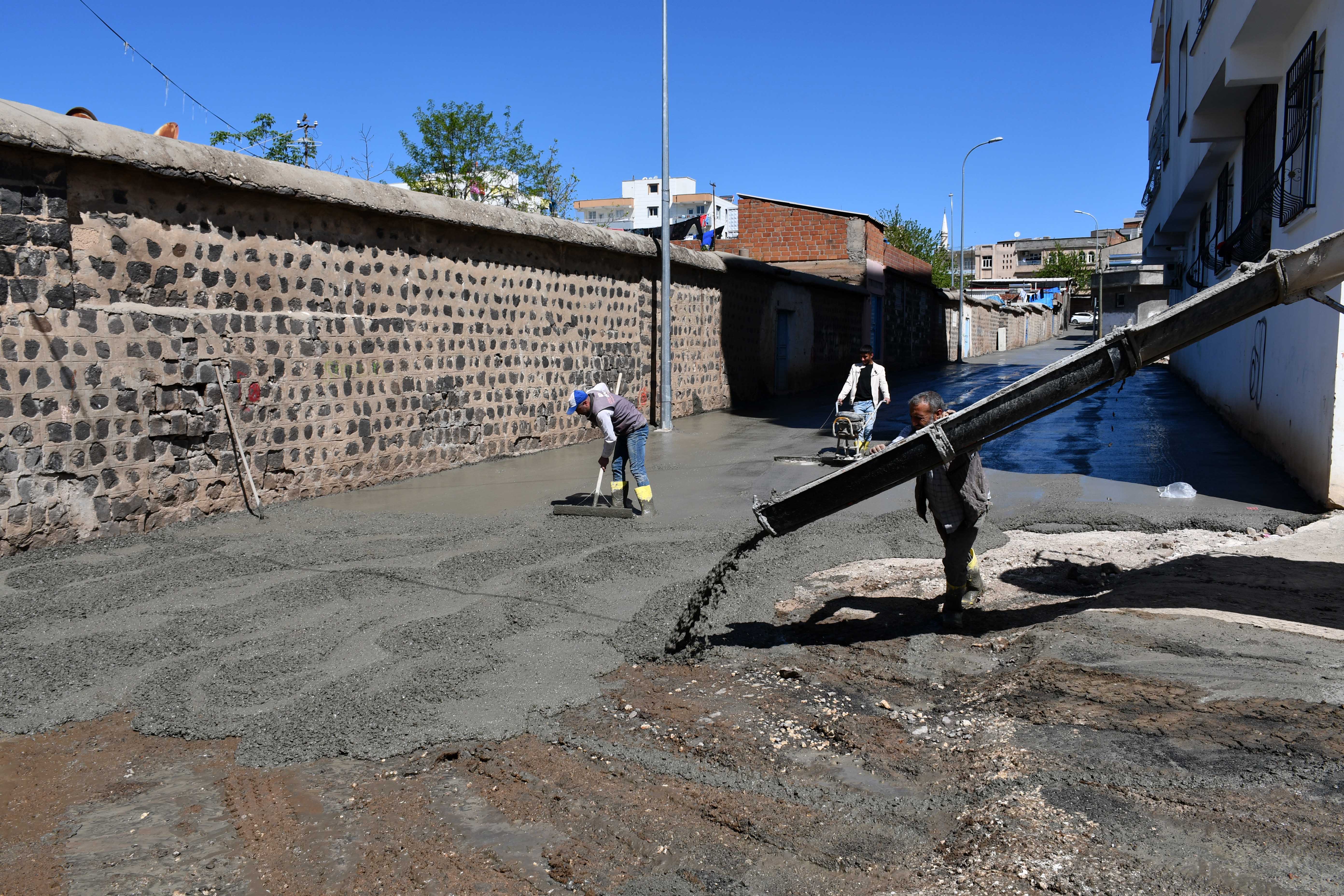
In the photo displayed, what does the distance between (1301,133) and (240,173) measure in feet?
34.3

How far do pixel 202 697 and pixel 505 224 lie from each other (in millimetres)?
9376

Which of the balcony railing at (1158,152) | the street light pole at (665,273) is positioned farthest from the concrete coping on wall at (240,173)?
the balcony railing at (1158,152)

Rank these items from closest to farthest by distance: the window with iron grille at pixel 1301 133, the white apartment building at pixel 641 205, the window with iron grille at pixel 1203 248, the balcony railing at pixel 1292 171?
1. the window with iron grille at pixel 1301 133
2. the balcony railing at pixel 1292 171
3. the window with iron grille at pixel 1203 248
4. the white apartment building at pixel 641 205

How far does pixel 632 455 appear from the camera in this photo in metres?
9.30

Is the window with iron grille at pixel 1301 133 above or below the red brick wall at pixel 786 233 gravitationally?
below

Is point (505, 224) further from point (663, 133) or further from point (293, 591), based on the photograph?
point (293, 591)

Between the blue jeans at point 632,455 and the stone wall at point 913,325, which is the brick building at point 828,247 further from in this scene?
the blue jeans at point 632,455

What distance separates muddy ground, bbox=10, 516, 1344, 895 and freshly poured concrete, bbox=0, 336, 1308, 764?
233 millimetres

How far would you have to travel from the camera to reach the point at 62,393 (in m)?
7.88

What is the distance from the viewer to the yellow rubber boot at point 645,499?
366 inches

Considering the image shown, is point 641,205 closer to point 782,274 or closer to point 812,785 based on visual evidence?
point 782,274

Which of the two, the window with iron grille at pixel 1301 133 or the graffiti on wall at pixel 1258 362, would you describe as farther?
the graffiti on wall at pixel 1258 362

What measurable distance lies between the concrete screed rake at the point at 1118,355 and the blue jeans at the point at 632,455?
170 inches

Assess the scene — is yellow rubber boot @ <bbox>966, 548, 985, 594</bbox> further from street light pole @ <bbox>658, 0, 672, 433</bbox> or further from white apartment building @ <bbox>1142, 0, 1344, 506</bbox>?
street light pole @ <bbox>658, 0, 672, 433</bbox>
